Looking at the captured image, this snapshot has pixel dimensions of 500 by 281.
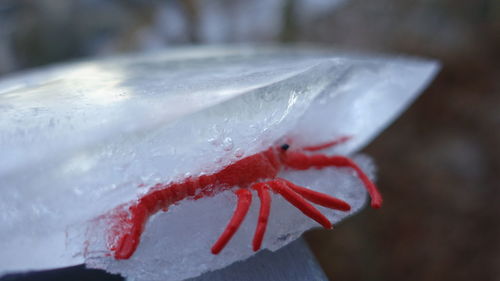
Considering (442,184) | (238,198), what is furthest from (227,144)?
(442,184)

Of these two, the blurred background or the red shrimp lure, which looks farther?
the blurred background

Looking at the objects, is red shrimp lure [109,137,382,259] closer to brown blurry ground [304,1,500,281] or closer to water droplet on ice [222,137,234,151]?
water droplet on ice [222,137,234,151]

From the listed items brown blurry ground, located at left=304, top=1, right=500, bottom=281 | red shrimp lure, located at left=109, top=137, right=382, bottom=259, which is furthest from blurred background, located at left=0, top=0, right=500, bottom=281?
red shrimp lure, located at left=109, top=137, right=382, bottom=259

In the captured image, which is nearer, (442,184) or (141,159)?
(141,159)

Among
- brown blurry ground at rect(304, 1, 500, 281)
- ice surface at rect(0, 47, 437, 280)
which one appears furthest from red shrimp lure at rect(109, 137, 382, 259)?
brown blurry ground at rect(304, 1, 500, 281)

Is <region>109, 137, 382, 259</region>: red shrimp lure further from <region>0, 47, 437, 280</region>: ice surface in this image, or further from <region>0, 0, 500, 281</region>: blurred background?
<region>0, 0, 500, 281</region>: blurred background

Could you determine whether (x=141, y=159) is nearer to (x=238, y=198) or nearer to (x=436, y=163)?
(x=238, y=198)

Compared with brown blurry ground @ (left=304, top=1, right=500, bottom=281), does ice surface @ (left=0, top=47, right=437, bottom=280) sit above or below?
above

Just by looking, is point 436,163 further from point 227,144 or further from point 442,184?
point 227,144

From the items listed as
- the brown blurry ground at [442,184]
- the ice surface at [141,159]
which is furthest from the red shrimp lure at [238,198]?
the brown blurry ground at [442,184]

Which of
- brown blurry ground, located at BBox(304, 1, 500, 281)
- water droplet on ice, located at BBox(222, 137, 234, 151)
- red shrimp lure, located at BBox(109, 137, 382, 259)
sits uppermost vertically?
water droplet on ice, located at BBox(222, 137, 234, 151)

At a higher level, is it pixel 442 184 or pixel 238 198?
pixel 238 198
